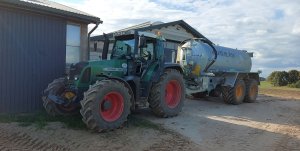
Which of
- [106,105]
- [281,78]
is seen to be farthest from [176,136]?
[281,78]

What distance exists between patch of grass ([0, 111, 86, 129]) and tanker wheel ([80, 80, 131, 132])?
0.73 m

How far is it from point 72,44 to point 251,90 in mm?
8990

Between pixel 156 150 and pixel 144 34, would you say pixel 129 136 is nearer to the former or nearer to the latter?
pixel 156 150

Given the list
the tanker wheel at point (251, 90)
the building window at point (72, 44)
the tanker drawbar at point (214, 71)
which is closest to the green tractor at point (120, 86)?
the building window at point (72, 44)

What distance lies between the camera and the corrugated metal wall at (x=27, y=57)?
36.8 feet

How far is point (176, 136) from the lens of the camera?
938 cm

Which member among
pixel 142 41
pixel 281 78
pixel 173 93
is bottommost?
pixel 173 93

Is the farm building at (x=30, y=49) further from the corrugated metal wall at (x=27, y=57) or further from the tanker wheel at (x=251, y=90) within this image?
the tanker wheel at (x=251, y=90)

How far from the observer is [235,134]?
32.6 feet

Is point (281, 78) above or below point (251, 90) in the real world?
above

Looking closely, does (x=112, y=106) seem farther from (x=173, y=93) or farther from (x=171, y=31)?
(x=171, y=31)

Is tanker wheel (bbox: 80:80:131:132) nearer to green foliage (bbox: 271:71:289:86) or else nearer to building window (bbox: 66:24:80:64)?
building window (bbox: 66:24:80:64)

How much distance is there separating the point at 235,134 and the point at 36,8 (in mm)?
6904

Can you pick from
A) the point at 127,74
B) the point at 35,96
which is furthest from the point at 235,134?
the point at 35,96
